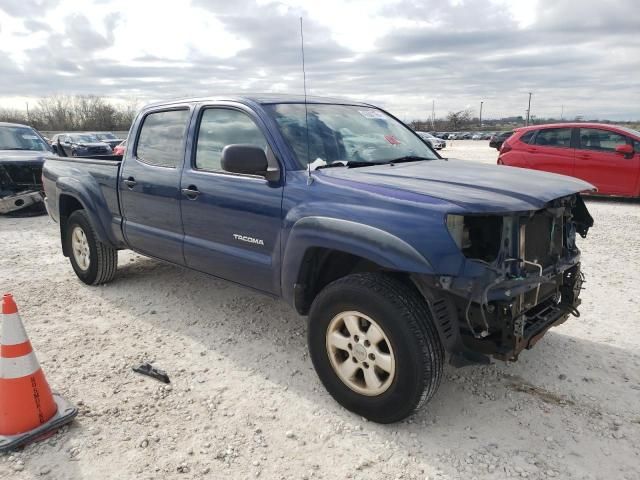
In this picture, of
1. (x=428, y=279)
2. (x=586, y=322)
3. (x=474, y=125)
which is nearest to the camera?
(x=428, y=279)

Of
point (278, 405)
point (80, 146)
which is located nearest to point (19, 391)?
point (278, 405)

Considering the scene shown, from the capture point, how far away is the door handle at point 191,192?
383 centimetres

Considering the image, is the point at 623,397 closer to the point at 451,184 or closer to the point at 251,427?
the point at 451,184

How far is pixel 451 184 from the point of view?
286 centimetres

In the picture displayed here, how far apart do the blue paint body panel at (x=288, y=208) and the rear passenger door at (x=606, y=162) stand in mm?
7597

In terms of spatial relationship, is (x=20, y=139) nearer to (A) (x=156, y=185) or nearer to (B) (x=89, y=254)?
(B) (x=89, y=254)

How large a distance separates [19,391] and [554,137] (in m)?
10.6

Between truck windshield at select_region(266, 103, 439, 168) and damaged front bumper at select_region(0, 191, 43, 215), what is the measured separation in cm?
773

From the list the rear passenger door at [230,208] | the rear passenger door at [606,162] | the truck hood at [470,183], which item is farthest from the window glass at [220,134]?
the rear passenger door at [606,162]

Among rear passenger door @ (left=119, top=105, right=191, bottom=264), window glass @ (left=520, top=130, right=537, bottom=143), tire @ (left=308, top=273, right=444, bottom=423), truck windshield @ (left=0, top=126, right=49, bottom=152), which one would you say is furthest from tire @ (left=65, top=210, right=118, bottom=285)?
window glass @ (left=520, top=130, right=537, bottom=143)

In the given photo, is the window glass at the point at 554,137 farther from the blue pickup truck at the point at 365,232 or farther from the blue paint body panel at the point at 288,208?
the blue paint body panel at the point at 288,208

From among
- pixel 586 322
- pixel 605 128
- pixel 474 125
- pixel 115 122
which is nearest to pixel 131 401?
pixel 586 322

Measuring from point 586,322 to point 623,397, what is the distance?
3.93 ft

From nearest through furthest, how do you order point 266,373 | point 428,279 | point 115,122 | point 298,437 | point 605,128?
1. point 428,279
2. point 298,437
3. point 266,373
4. point 605,128
5. point 115,122
